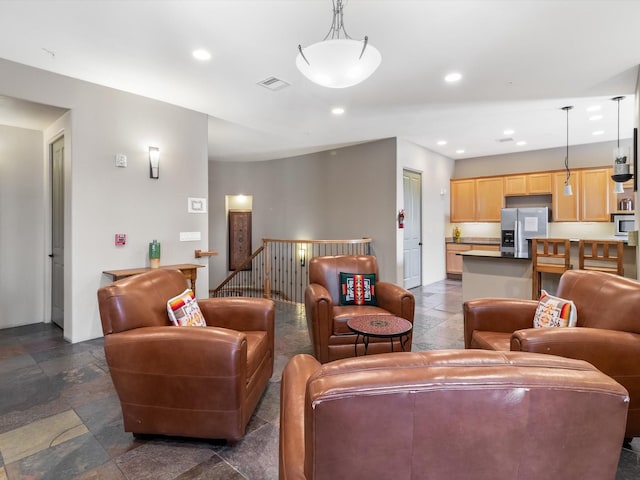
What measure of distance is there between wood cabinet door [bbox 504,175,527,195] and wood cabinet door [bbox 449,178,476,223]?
67 cm

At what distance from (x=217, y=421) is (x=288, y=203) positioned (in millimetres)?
6318

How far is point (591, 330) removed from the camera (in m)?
1.95

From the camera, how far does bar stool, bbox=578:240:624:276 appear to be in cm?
364

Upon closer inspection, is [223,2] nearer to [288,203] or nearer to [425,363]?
[425,363]

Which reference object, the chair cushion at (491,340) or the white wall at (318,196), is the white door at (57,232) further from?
the chair cushion at (491,340)

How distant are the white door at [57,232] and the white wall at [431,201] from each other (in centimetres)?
495

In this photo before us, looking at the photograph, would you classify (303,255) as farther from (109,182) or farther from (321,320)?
(321,320)

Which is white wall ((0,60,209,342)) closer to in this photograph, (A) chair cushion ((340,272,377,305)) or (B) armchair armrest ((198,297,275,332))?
(B) armchair armrest ((198,297,275,332))

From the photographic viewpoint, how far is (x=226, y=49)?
299 cm

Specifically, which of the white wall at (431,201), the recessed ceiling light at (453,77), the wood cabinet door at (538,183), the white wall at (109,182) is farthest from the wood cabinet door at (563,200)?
the white wall at (109,182)

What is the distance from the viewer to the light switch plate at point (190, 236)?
4401mm

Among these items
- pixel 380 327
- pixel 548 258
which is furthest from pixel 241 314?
pixel 548 258

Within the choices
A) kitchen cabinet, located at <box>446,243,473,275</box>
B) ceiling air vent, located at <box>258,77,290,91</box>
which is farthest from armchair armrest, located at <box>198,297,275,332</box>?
kitchen cabinet, located at <box>446,243,473,275</box>

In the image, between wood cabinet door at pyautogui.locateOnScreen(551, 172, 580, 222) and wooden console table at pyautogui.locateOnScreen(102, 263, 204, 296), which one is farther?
wood cabinet door at pyautogui.locateOnScreen(551, 172, 580, 222)
